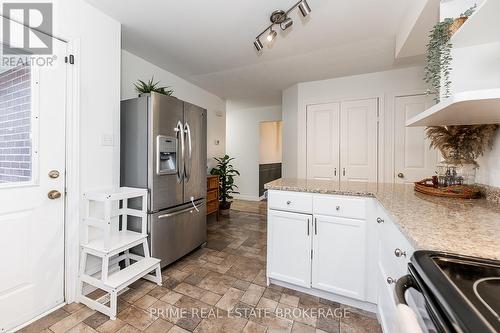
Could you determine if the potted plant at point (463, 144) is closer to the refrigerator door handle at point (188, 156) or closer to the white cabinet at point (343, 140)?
the white cabinet at point (343, 140)

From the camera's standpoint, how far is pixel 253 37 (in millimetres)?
2307

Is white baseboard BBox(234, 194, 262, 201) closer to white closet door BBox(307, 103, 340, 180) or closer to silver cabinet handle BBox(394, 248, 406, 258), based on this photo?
white closet door BBox(307, 103, 340, 180)

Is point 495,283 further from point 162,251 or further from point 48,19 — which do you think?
point 48,19

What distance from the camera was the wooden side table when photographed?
3861mm

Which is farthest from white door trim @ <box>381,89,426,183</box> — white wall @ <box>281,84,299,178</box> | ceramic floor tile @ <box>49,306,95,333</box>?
ceramic floor tile @ <box>49,306,95,333</box>

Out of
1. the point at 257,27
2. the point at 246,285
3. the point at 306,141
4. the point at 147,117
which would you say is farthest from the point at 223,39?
the point at 246,285

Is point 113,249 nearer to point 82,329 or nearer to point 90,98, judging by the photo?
point 82,329

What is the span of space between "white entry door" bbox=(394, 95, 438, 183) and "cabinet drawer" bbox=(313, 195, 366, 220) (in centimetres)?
203

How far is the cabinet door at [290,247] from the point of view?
1829 millimetres

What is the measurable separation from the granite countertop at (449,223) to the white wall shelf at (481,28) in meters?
0.88

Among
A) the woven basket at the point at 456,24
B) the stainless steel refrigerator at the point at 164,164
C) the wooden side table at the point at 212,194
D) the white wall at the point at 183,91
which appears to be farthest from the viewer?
the wooden side table at the point at 212,194

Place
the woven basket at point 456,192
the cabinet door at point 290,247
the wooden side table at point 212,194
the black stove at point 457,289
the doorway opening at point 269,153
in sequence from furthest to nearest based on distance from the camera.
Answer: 1. the doorway opening at point 269,153
2. the wooden side table at point 212,194
3. the cabinet door at point 290,247
4. the woven basket at point 456,192
5. the black stove at point 457,289

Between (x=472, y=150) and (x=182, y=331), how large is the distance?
2.32m

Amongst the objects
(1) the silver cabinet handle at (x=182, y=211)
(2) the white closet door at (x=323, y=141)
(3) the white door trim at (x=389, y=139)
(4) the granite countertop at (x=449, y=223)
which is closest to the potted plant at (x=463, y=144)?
(4) the granite countertop at (x=449, y=223)
